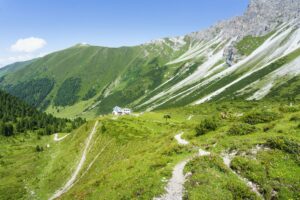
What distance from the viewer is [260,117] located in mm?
45281

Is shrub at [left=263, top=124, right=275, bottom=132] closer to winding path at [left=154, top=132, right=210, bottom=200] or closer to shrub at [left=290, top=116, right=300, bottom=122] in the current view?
shrub at [left=290, top=116, right=300, bottom=122]

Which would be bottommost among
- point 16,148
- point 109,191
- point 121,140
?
point 16,148

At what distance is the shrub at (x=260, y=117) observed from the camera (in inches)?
1747

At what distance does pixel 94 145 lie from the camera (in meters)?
90.2

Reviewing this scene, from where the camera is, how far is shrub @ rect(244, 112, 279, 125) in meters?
44.4

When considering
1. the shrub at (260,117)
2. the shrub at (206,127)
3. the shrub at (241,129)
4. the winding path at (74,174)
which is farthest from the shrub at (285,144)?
the winding path at (74,174)

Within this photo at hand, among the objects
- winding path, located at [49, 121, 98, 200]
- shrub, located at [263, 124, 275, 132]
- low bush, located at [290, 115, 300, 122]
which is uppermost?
low bush, located at [290, 115, 300, 122]

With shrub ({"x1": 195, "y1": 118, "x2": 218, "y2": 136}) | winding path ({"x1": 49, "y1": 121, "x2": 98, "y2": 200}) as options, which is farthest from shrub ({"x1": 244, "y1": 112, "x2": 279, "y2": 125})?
winding path ({"x1": 49, "y1": 121, "x2": 98, "y2": 200})

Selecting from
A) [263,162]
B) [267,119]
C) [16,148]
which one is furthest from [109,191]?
[16,148]

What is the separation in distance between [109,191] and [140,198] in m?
7.16

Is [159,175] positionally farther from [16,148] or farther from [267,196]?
[16,148]

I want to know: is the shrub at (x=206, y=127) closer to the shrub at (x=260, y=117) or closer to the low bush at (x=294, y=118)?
the shrub at (x=260, y=117)

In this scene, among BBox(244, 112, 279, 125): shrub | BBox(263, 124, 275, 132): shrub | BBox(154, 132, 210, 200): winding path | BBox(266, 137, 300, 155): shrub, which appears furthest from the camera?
BBox(244, 112, 279, 125): shrub

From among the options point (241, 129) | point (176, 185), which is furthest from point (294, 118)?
point (176, 185)
